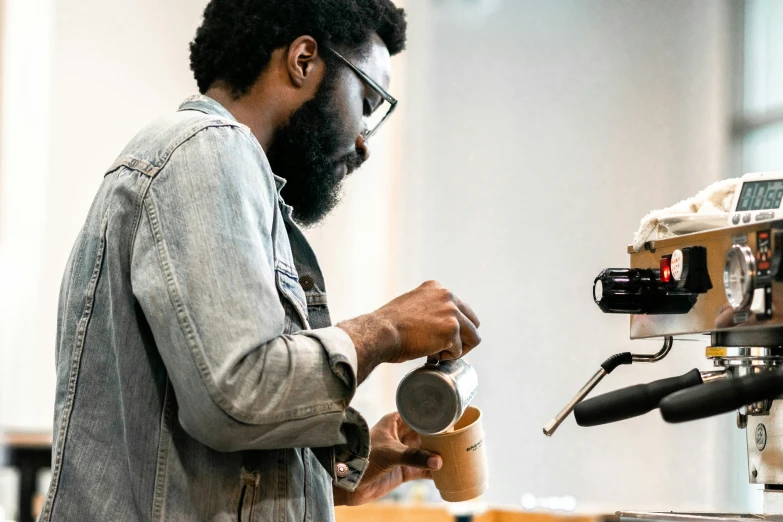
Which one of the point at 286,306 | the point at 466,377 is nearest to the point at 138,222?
the point at 286,306

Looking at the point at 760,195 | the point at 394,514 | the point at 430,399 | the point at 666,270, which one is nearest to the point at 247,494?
the point at 430,399

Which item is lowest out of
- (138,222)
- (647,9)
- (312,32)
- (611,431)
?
(611,431)

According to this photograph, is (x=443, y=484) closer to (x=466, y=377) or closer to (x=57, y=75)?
(x=466, y=377)

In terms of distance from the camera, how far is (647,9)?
3.43m

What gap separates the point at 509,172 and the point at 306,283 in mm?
2526

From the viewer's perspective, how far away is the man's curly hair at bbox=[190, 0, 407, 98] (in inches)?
50.2

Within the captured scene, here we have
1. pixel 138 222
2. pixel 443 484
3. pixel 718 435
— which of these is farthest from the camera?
pixel 718 435

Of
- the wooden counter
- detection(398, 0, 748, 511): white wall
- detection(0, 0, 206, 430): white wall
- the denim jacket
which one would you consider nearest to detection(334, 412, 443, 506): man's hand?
the denim jacket

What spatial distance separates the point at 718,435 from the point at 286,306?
8.05 ft

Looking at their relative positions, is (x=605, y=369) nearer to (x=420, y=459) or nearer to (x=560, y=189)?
(x=420, y=459)

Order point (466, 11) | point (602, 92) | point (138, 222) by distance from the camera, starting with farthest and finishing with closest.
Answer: point (466, 11) → point (602, 92) → point (138, 222)

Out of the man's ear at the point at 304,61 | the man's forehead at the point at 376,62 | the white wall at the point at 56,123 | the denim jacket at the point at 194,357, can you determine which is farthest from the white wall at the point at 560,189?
the denim jacket at the point at 194,357

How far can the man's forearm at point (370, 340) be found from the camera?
3.17 ft

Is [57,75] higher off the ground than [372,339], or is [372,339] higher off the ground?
[57,75]
